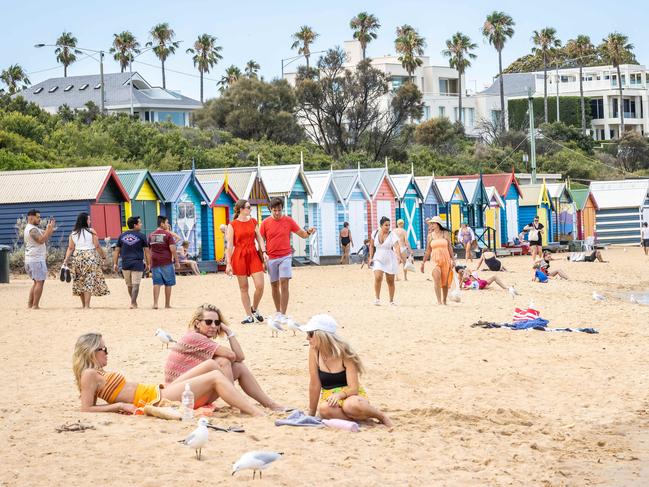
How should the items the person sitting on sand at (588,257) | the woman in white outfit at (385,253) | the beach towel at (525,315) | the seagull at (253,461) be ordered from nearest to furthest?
the seagull at (253,461), the beach towel at (525,315), the woman in white outfit at (385,253), the person sitting on sand at (588,257)

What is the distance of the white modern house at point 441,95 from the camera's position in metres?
95.9

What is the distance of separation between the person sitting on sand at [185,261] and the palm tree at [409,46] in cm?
6113

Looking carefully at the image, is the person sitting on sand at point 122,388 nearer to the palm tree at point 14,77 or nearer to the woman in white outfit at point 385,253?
the woman in white outfit at point 385,253

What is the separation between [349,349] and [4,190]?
22.7m

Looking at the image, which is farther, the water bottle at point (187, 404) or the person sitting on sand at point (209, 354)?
the person sitting on sand at point (209, 354)

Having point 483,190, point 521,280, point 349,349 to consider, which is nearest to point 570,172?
point 483,190

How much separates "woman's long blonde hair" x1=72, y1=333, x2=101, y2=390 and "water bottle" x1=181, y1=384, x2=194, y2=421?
741 millimetres

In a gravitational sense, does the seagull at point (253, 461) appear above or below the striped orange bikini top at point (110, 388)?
below

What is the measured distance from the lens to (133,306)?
18.4 metres

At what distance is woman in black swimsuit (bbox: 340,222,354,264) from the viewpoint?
38.1 metres

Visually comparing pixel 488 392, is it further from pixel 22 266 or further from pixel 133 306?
pixel 22 266

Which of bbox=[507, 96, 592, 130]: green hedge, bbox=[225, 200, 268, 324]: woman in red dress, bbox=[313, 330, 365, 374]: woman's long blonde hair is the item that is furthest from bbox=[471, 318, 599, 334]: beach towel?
bbox=[507, 96, 592, 130]: green hedge

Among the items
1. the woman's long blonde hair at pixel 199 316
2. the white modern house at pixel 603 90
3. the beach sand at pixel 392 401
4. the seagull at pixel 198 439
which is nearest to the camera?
the seagull at pixel 198 439

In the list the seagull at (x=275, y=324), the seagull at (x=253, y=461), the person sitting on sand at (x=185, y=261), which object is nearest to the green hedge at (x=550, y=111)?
the person sitting on sand at (x=185, y=261)
